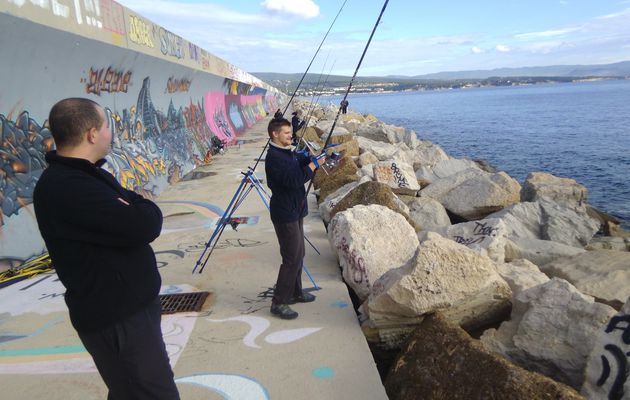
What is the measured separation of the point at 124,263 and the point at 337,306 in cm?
308

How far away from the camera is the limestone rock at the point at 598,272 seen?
478 centimetres

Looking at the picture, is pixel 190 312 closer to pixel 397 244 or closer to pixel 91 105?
pixel 397 244

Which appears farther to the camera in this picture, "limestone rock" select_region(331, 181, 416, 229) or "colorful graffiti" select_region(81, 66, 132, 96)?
"colorful graffiti" select_region(81, 66, 132, 96)

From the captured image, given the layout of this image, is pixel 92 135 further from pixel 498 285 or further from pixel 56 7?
pixel 56 7

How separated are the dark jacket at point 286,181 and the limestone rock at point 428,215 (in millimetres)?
4234

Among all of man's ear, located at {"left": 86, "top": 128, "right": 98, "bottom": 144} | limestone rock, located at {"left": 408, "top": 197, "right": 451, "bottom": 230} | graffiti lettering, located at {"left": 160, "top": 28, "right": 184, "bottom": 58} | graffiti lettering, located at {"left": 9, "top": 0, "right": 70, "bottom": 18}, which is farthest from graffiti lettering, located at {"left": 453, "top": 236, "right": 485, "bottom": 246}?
graffiti lettering, located at {"left": 160, "top": 28, "right": 184, "bottom": 58}

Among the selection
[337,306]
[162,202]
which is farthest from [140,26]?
[337,306]

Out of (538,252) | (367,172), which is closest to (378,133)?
(367,172)

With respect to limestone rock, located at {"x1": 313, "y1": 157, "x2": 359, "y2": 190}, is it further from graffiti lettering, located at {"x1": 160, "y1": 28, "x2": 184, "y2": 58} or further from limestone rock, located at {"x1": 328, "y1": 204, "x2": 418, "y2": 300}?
graffiti lettering, located at {"x1": 160, "y1": 28, "x2": 184, "y2": 58}

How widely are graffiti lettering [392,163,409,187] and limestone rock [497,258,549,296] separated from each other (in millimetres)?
4358

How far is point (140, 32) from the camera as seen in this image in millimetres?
9609

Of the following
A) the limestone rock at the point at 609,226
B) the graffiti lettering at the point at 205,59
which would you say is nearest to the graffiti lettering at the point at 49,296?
the limestone rock at the point at 609,226

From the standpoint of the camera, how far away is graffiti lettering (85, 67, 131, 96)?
8.31 meters

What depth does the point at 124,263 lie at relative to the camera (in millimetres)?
2154
